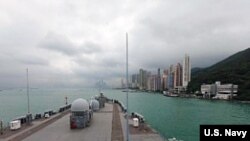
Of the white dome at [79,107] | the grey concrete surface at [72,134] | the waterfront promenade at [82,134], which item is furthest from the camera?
the white dome at [79,107]

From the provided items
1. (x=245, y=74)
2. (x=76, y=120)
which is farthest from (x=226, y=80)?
(x=76, y=120)

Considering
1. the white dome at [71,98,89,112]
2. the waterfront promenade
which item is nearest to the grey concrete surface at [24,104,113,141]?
the waterfront promenade

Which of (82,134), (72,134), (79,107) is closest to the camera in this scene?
(82,134)

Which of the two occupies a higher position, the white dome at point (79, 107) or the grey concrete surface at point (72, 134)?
the white dome at point (79, 107)

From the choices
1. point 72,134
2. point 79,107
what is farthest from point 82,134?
point 79,107

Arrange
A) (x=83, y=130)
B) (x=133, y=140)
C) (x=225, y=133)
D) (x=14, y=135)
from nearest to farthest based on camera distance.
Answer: (x=225, y=133)
(x=133, y=140)
(x=14, y=135)
(x=83, y=130)

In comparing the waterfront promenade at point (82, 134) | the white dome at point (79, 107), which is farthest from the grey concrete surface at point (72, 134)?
the white dome at point (79, 107)

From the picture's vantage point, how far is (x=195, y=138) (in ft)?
142

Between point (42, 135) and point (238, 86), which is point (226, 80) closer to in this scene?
point (238, 86)

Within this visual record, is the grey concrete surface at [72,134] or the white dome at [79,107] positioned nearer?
the grey concrete surface at [72,134]

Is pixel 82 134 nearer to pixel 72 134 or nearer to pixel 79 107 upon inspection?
pixel 72 134

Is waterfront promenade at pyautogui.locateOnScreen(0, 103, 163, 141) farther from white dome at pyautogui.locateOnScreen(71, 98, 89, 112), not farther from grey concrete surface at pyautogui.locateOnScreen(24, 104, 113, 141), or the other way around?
white dome at pyautogui.locateOnScreen(71, 98, 89, 112)

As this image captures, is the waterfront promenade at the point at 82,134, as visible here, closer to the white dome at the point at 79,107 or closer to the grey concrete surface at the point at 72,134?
the grey concrete surface at the point at 72,134

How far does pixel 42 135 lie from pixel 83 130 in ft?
16.4
